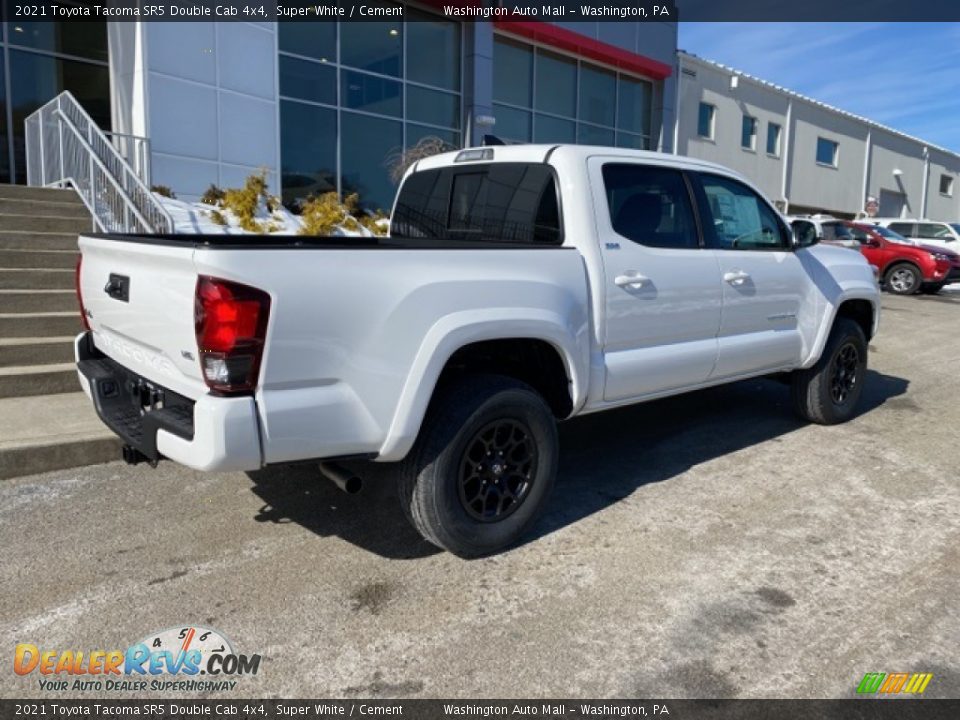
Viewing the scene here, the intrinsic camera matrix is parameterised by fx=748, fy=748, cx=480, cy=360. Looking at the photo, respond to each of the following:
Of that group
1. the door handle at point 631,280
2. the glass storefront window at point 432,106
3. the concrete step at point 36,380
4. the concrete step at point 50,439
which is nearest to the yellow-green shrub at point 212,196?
the glass storefront window at point 432,106

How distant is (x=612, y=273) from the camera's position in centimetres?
396

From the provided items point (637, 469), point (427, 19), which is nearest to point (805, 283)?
point (637, 469)

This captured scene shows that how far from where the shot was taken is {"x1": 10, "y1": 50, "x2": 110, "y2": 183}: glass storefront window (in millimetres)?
12273

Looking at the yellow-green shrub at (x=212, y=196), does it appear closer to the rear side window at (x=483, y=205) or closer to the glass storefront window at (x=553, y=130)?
the rear side window at (x=483, y=205)

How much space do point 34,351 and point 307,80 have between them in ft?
29.4

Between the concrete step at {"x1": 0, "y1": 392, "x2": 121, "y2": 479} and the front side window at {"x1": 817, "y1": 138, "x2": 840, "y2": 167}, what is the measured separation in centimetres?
3053

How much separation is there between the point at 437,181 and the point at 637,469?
7.44 ft

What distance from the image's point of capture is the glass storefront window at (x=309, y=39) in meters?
13.1

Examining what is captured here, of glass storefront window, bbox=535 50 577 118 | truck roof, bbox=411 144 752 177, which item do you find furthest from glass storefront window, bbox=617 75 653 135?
truck roof, bbox=411 144 752 177

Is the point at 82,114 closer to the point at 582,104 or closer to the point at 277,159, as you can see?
the point at 277,159

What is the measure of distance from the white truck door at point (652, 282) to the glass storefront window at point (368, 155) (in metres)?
10.8

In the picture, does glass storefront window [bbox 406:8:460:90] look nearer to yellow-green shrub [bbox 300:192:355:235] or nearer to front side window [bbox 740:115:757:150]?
yellow-green shrub [bbox 300:192:355:235]

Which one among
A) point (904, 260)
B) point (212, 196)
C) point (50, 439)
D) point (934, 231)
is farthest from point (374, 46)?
point (934, 231)

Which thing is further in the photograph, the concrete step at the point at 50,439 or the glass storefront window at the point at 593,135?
the glass storefront window at the point at 593,135
